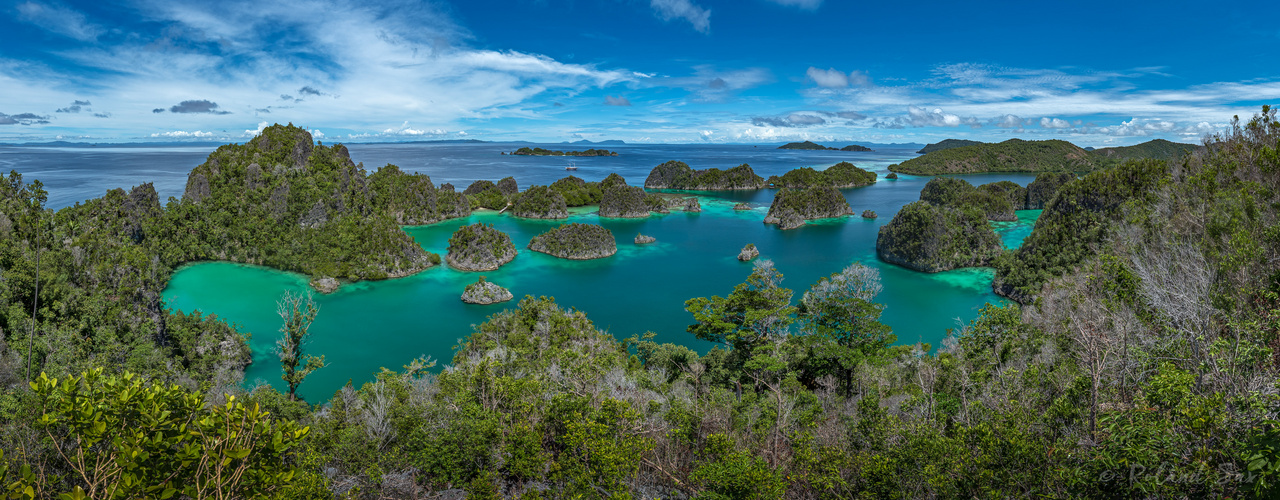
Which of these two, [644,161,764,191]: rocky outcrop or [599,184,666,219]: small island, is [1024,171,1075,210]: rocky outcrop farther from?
[599,184,666,219]: small island

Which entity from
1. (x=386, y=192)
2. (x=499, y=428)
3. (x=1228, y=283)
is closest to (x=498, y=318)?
(x=499, y=428)

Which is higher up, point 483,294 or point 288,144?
point 288,144

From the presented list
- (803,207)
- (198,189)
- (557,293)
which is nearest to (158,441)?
(557,293)

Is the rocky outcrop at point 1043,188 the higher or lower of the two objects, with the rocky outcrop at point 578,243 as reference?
higher

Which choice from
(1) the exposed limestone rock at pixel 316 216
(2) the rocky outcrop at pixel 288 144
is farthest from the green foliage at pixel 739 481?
(2) the rocky outcrop at pixel 288 144

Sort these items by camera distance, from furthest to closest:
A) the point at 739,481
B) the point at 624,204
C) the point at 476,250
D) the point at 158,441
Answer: the point at 624,204 < the point at 476,250 < the point at 739,481 < the point at 158,441

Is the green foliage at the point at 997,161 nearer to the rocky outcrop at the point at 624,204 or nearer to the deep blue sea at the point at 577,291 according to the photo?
the deep blue sea at the point at 577,291

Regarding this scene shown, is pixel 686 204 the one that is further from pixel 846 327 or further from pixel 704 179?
pixel 846 327

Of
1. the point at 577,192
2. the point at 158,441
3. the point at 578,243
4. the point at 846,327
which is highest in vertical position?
the point at 158,441
